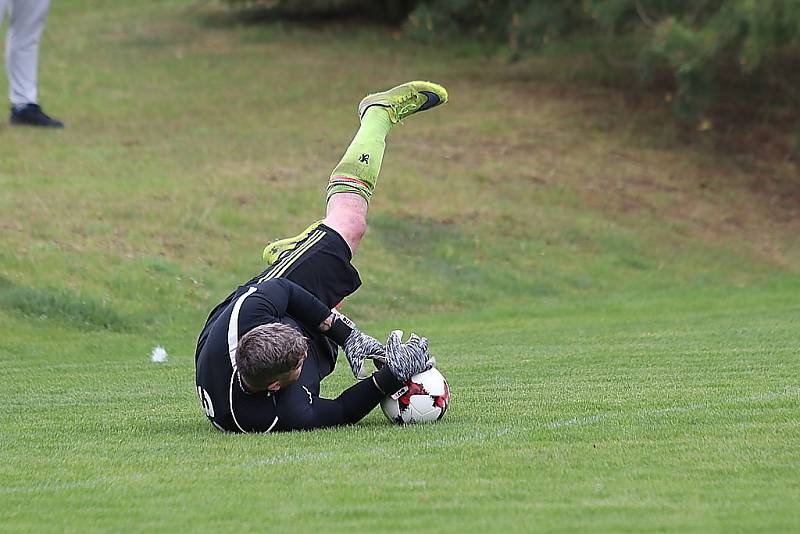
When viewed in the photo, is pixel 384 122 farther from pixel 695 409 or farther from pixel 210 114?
pixel 210 114

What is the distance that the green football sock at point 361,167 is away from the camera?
9.99 metres

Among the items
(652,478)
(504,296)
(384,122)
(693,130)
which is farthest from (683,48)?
(652,478)

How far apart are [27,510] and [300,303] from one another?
2.58m

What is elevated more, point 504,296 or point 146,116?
point 504,296

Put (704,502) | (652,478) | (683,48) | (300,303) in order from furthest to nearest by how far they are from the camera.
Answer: (683,48)
(300,303)
(652,478)
(704,502)

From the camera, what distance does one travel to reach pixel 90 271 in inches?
696

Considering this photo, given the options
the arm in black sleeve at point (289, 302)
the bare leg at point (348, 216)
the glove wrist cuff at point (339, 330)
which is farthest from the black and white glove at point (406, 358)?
the bare leg at point (348, 216)

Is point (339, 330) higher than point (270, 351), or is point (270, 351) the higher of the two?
point (270, 351)

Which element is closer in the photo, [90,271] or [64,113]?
[90,271]

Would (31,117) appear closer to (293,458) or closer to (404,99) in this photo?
(404,99)

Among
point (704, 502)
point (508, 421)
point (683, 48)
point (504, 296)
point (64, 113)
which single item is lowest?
point (64, 113)

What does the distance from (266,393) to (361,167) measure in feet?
8.31

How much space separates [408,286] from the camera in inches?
767

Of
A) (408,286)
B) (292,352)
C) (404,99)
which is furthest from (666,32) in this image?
(292,352)
